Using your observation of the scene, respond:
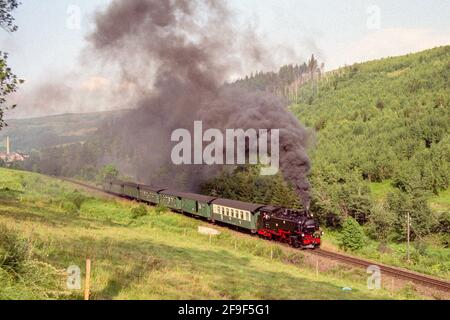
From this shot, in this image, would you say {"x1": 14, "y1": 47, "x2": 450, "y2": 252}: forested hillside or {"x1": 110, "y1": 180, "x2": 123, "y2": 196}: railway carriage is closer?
{"x1": 14, "y1": 47, "x2": 450, "y2": 252}: forested hillside

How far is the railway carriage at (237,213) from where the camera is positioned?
30.5 m

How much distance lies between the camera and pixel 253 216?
3044 centimetres

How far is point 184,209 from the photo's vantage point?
135ft

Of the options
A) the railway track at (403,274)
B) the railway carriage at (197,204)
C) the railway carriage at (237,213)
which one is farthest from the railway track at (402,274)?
the railway carriage at (197,204)

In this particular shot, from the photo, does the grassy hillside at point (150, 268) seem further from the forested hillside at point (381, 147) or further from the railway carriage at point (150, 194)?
the railway carriage at point (150, 194)

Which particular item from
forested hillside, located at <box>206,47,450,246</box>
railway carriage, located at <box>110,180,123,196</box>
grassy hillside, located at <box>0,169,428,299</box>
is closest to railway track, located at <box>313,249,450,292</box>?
grassy hillside, located at <box>0,169,428,299</box>

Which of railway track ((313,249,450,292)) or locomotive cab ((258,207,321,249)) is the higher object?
locomotive cab ((258,207,321,249))

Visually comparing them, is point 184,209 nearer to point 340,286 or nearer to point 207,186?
point 207,186

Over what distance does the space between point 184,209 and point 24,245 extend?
102 ft

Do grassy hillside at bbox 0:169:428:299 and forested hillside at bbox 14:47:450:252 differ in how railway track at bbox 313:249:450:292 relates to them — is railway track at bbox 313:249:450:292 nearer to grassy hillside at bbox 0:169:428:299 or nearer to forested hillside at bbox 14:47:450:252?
grassy hillside at bbox 0:169:428:299

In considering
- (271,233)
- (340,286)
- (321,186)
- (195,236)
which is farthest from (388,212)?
(340,286)

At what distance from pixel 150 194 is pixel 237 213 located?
17974mm

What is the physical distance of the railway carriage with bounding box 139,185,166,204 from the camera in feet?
152
